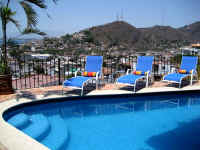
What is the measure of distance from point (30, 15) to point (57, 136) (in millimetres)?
3597

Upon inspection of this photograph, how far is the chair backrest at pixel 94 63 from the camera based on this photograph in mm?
7519

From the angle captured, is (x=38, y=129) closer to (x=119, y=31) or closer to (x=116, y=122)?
(x=116, y=122)

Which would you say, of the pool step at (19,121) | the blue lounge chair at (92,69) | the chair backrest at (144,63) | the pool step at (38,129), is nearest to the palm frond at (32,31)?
the blue lounge chair at (92,69)

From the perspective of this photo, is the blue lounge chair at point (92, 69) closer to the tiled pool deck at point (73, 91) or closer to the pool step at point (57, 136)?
the tiled pool deck at point (73, 91)

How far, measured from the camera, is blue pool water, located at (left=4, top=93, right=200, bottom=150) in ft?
13.9

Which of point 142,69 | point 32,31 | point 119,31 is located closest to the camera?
point 32,31

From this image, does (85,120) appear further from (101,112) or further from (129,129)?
(129,129)

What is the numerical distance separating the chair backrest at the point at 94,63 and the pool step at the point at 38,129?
9.67ft

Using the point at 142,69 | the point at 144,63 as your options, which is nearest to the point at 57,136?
the point at 142,69

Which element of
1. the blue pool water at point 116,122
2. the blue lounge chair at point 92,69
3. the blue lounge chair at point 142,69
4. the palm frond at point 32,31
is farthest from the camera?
the blue lounge chair at point 142,69

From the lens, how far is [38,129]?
4.52 metres

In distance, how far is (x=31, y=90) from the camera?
276 inches

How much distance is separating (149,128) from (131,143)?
88 centimetres

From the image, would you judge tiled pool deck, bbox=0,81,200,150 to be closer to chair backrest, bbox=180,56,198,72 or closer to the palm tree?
chair backrest, bbox=180,56,198,72
